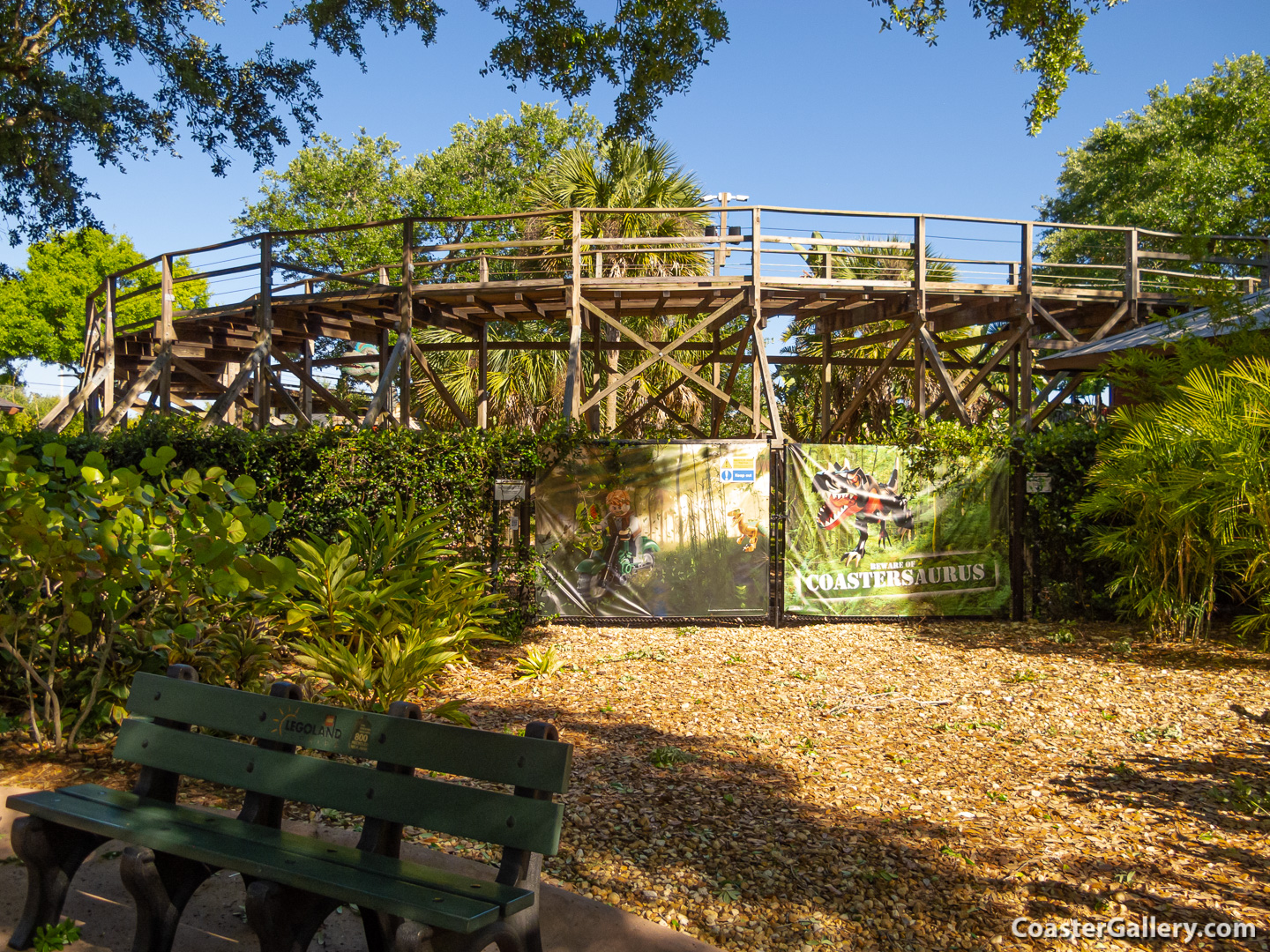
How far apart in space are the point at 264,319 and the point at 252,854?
12226 millimetres

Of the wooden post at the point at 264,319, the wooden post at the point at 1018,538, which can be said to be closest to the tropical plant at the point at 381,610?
the wooden post at the point at 1018,538

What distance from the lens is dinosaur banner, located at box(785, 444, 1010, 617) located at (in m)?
8.68

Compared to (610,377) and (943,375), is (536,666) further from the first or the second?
(610,377)

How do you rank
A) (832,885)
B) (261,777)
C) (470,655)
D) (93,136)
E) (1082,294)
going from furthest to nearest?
1. (1082,294)
2. (93,136)
3. (470,655)
4. (832,885)
5. (261,777)

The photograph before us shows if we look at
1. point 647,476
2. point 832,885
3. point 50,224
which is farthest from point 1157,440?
point 50,224

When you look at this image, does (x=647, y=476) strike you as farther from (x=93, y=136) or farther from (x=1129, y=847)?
(x=93, y=136)

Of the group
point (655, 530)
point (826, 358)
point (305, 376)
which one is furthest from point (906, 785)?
point (305, 376)

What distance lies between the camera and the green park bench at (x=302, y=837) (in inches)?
89.8

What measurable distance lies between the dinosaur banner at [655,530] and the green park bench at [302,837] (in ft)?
18.0

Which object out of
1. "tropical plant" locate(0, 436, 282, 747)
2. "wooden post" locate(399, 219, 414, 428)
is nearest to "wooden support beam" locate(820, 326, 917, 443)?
"wooden post" locate(399, 219, 414, 428)

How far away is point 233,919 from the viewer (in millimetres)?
2945

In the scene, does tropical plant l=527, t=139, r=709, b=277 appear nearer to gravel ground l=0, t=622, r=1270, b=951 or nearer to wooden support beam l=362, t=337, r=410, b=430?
wooden support beam l=362, t=337, r=410, b=430

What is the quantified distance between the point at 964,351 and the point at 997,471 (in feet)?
44.5

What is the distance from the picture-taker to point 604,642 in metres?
7.82
